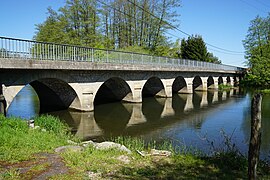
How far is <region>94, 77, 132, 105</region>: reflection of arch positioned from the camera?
20.4 meters

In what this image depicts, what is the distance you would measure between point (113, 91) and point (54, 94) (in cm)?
589

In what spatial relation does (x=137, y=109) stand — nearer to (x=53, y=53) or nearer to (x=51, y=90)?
(x=51, y=90)

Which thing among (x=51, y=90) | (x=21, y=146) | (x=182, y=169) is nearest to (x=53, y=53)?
(x=51, y=90)

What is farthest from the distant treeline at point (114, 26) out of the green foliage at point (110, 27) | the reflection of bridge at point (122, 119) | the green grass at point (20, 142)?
the green grass at point (20, 142)

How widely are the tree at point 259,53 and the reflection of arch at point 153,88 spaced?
1889 cm

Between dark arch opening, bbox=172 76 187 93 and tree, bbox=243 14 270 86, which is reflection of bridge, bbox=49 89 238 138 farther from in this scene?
tree, bbox=243 14 270 86

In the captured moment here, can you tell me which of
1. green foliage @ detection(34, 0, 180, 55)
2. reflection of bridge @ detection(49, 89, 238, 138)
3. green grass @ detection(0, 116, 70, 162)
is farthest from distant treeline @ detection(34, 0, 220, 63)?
green grass @ detection(0, 116, 70, 162)

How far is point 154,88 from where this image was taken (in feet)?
87.7

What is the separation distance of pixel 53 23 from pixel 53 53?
17268mm

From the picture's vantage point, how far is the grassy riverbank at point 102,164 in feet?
16.7

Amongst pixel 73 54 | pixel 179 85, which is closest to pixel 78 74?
pixel 73 54

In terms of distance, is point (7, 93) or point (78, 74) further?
point (78, 74)

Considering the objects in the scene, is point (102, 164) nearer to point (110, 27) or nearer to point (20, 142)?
point (20, 142)

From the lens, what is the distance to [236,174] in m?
5.37
